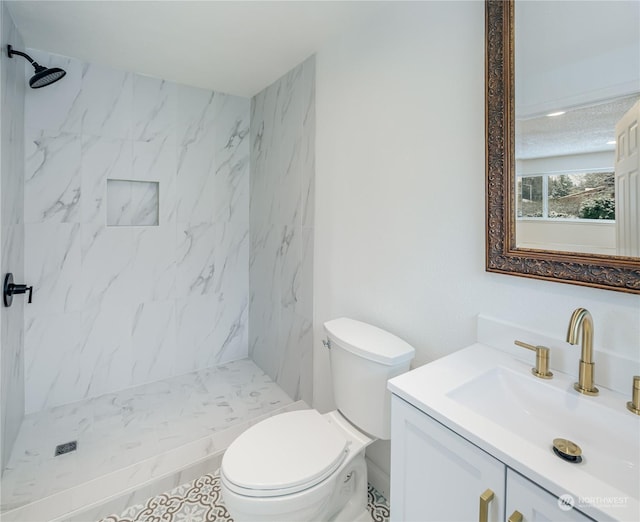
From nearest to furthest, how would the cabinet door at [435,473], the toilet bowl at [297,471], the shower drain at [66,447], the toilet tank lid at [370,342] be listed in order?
the cabinet door at [435,473] < the toilet bowl at [297,471] < the toilet tank lid at [370,342] < the shower drain at [66,447]

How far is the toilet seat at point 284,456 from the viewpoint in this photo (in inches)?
43.3

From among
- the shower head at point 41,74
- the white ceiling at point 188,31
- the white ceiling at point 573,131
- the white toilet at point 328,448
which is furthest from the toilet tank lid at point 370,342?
the shower head at point 41,74

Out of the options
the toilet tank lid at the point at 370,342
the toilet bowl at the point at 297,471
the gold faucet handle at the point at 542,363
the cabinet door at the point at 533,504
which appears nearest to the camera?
the cabinet door at the point at 533,504

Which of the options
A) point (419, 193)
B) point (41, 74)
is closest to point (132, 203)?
point (41, 74)

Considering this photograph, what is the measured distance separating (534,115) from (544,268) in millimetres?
464

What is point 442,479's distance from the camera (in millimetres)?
805

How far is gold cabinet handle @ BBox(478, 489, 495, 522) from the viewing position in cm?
68

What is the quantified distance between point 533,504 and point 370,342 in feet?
2.51

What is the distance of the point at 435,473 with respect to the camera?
0.82 m

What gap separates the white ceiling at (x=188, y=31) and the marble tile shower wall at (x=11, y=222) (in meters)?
0.22

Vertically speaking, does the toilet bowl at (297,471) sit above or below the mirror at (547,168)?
below

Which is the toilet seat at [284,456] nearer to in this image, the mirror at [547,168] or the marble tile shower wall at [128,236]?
the mirror at [547,168]

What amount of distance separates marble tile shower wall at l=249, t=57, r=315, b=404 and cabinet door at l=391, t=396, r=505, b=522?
1208mm

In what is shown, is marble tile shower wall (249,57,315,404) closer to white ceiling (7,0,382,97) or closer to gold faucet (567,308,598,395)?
white ceiling (7,0,382,97)
